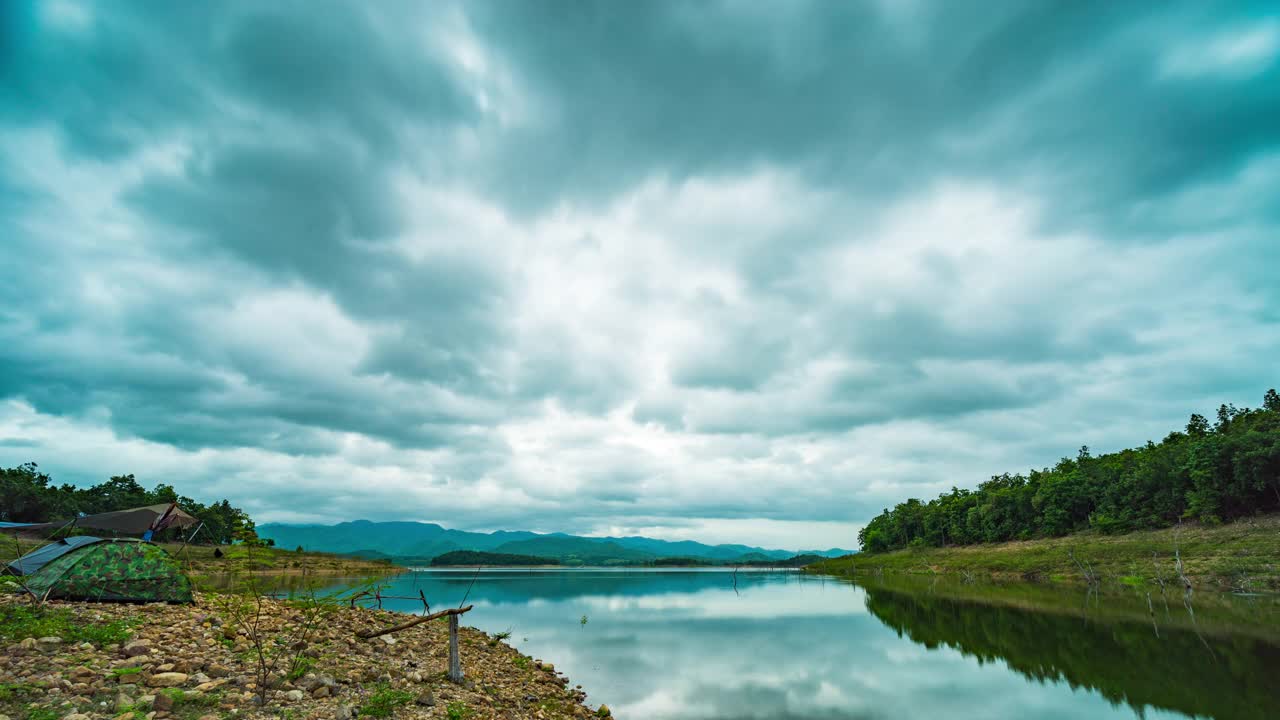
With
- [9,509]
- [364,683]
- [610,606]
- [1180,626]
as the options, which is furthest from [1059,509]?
[9,509]

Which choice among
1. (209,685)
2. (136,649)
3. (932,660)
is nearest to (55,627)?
(136,649)

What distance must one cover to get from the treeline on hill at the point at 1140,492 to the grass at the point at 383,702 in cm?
9021

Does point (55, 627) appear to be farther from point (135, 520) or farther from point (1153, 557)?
point (1153, 557)

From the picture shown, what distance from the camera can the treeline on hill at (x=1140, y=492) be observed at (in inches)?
2662

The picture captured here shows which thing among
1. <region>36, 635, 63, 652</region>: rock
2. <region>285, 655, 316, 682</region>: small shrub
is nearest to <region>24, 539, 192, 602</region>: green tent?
<region>36, 635, 63, 652</region>: rock

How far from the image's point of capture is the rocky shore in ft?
34.0

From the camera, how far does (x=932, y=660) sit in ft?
95.7

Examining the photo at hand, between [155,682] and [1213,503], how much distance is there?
9783 cm

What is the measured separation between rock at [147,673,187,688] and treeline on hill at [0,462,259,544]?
71.3m

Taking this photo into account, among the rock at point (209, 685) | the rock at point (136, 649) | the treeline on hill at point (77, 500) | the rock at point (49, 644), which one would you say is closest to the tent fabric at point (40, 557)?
the rock at point (49, 644)

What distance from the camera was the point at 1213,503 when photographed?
69562mm

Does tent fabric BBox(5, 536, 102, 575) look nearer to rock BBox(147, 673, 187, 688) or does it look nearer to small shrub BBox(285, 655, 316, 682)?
small shrub BBox(285, 655, 316, 682)

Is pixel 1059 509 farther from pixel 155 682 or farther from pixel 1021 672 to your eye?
pixel 155 682

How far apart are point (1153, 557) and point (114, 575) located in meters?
84.7
